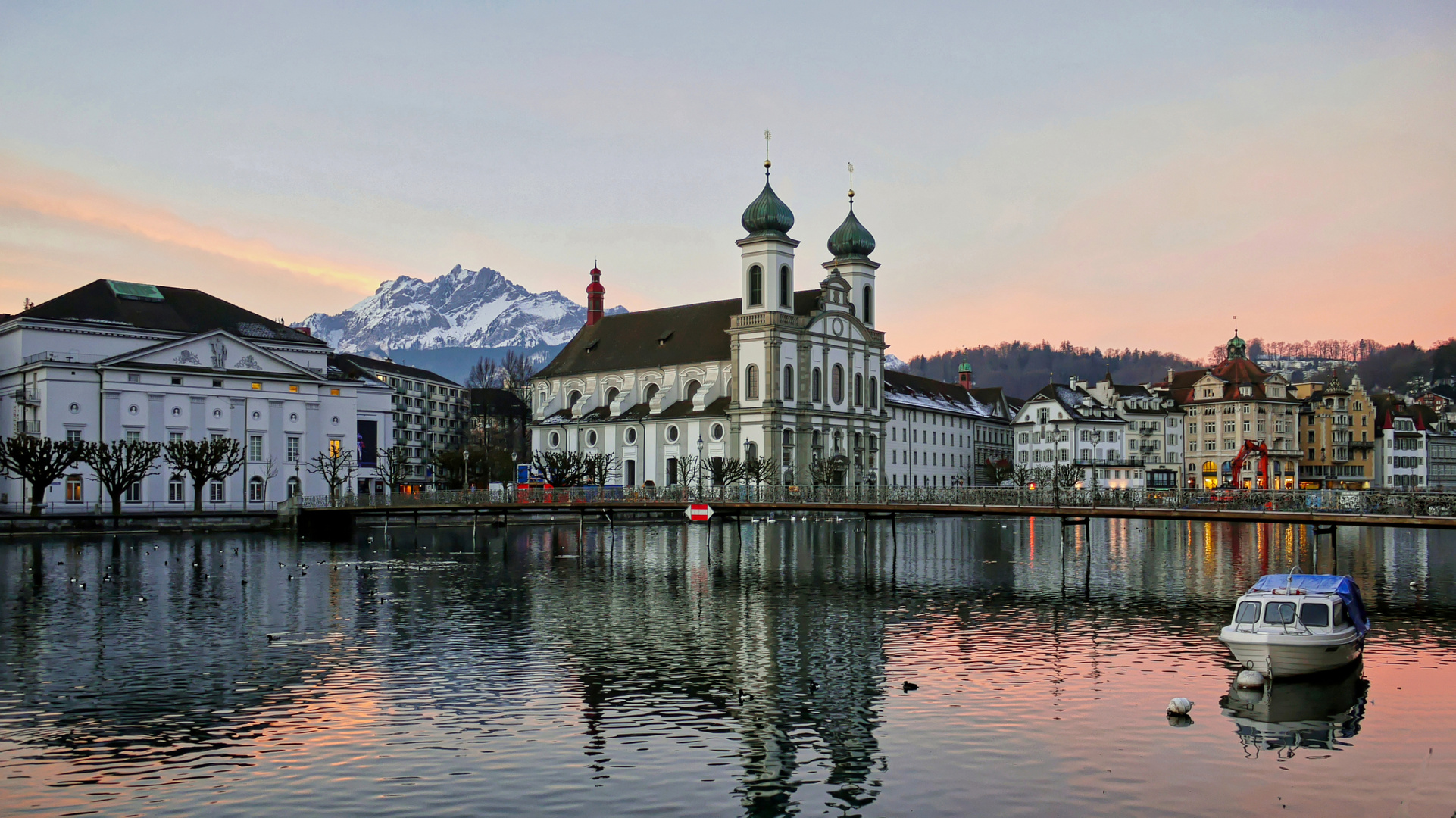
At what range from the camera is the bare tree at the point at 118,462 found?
96812 mm

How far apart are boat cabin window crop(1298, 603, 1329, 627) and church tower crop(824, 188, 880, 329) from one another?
10949 centimetres

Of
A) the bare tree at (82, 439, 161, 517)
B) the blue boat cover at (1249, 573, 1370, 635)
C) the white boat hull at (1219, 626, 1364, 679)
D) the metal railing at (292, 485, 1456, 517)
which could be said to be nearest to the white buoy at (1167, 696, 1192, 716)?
the white boat hull at (1219, 626, 1364, 679)

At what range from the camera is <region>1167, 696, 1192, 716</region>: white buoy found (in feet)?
95.0

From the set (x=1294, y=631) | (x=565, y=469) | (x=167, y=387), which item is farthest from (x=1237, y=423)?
(x=1294, y=631)

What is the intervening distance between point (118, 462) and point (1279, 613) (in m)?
85.0

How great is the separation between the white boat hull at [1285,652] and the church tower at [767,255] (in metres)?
Answer: 98.6

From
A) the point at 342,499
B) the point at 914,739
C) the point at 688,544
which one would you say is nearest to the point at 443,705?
the point at 914,739

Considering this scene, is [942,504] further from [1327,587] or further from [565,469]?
[565,469]

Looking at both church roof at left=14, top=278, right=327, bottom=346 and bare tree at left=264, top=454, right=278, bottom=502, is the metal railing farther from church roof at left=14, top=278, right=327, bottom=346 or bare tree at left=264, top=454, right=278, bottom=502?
church roof at left=14, top=278, right=327, bottom=346

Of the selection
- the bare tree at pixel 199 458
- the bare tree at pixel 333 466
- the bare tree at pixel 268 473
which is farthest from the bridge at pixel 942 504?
the bare tree at pixel 268 473

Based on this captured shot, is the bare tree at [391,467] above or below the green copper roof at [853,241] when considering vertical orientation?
below

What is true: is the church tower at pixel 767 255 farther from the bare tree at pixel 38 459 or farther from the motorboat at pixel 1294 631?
the motorboat at pixel 1294 631

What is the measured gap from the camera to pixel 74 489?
10319 cm

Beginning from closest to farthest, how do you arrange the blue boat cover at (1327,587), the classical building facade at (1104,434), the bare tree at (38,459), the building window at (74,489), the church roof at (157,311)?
the blue boat cover at (1327,587) → the bare tree at (38,459) → the building window at (74,489) → the church roof at (157,311) → the classical building facade at (1104,434)
